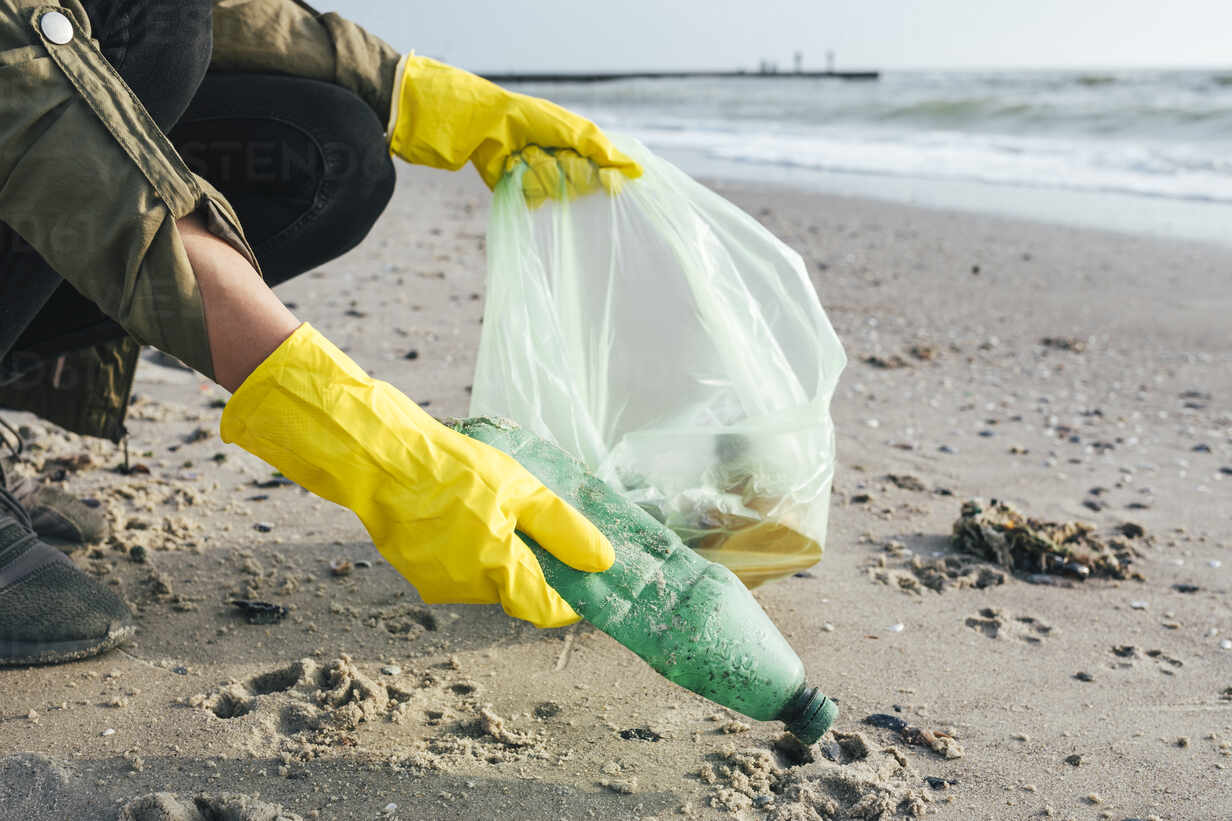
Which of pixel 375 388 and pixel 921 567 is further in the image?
pixel 921 567

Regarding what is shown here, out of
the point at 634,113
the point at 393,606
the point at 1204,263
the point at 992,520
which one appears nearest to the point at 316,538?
the point at 393,606

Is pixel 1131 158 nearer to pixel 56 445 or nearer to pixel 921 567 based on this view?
pixel 921 567

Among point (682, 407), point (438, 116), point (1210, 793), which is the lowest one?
point (1210, 793)

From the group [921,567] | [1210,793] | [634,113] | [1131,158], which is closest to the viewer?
[1210,793]

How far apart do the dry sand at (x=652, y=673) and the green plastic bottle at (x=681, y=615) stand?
0.38 ft

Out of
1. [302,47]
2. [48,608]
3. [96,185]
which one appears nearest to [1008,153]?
[302,47]

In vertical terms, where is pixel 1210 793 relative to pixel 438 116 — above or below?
below

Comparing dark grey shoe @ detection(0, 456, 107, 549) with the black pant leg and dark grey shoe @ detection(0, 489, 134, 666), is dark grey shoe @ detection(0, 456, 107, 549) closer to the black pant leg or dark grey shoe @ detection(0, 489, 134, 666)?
dark grey shoe @ detection(0, 489, 134, 666)

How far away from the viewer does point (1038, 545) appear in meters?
1.57

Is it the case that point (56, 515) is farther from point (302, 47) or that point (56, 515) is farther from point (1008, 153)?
point (1008, 153)

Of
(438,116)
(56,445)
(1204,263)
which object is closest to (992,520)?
(438,116)

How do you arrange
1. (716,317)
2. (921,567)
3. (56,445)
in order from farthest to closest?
(56,445) → (921,567) → (716,317)

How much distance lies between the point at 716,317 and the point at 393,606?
58 centimetres

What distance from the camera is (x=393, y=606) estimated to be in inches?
54.2
